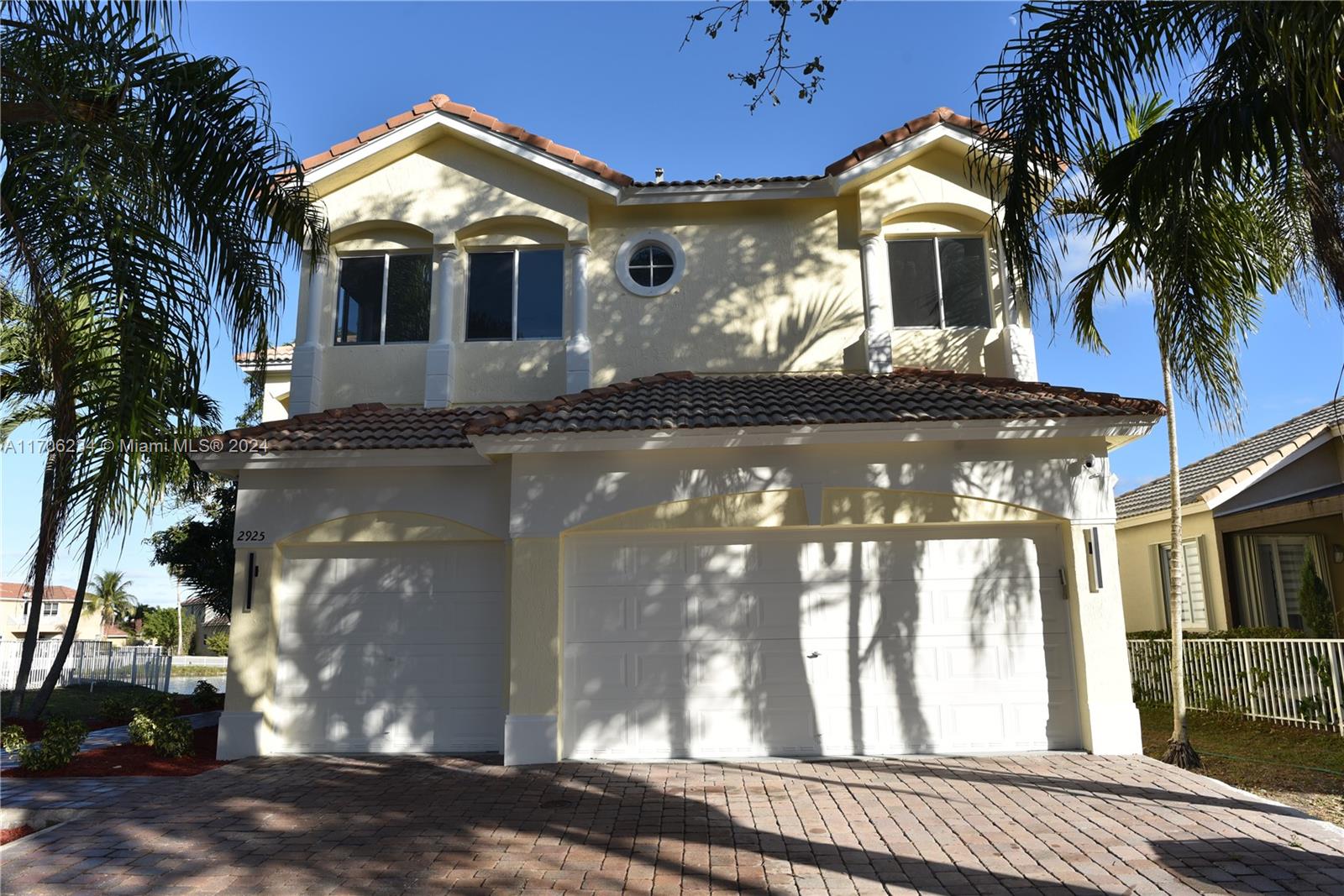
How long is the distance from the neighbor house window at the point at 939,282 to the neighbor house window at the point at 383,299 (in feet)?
22.8

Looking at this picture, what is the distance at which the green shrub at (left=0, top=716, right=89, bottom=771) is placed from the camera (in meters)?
9.45

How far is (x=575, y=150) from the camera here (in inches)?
532

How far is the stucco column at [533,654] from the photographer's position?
9.64 m

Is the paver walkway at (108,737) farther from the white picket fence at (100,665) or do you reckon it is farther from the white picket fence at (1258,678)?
the white picket fence at (1258,678)

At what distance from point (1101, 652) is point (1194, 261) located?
13.4ft

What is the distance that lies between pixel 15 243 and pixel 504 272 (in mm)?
7405

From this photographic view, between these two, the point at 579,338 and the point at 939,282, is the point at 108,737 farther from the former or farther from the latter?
the point at 939,282

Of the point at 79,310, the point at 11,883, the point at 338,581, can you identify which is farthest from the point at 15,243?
the point at 338,581

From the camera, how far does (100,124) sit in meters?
6.82

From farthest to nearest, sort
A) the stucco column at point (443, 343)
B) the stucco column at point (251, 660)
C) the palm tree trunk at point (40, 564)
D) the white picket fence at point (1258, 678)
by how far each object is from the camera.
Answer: the stucco column at point (443, 343)
the white picket fence at point (1258, 678)
the stucco column at point (251, 660)
the palm tree trunk at point (40, 564)

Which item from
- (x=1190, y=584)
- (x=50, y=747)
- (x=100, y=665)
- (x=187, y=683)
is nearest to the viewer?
(x=50, y=747)

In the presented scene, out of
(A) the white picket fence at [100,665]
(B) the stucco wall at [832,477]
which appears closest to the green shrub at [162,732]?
(B) the stucco wall at [832,477]

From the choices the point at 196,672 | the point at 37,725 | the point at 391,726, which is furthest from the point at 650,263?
the point at 196,672

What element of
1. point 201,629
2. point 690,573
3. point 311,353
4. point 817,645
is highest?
point 311,353
